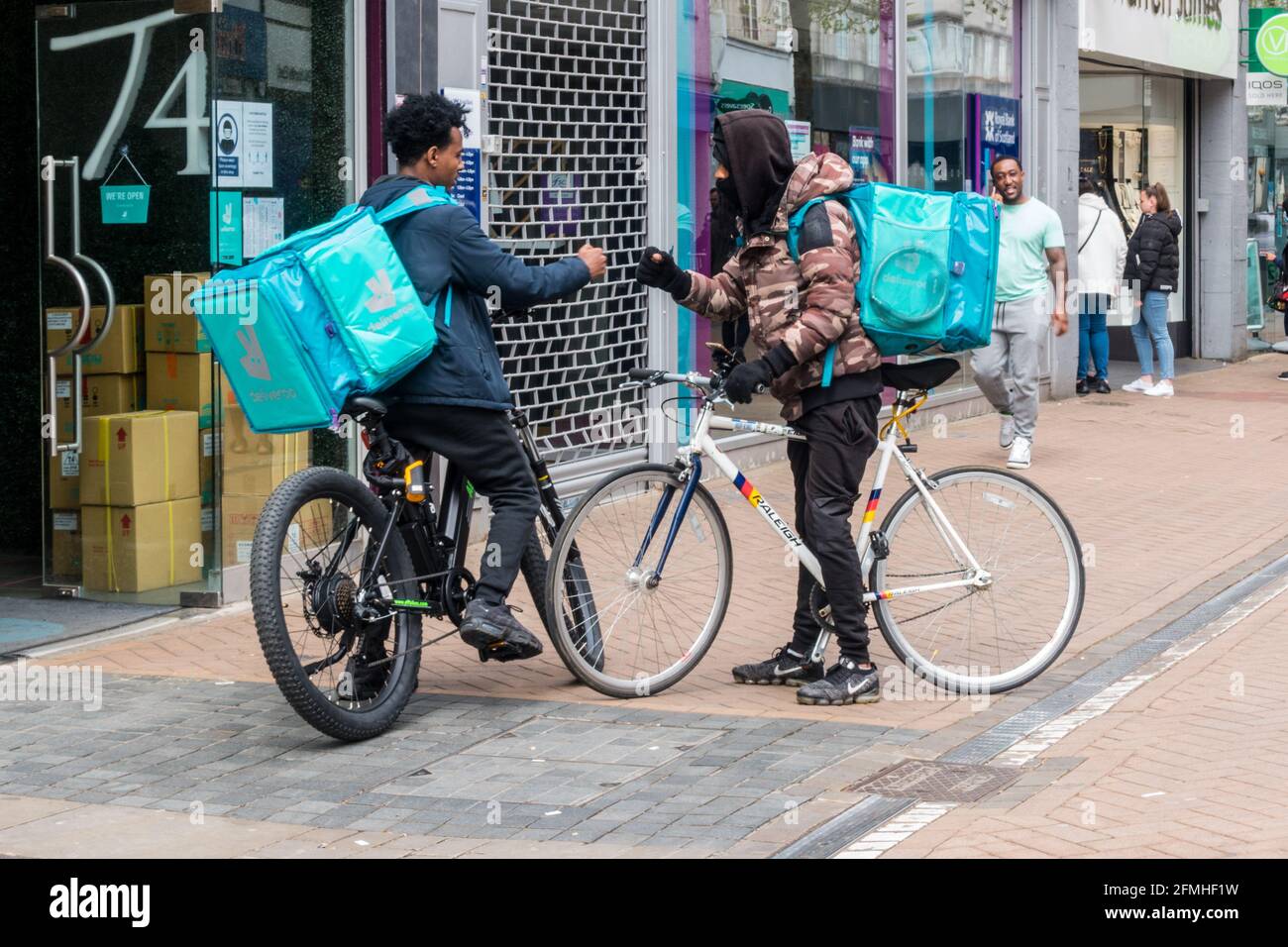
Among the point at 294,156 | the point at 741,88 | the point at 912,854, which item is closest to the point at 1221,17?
the point at 741,88

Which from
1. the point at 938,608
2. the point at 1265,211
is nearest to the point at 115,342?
the point at 938,608

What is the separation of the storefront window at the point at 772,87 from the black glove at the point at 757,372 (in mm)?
3378

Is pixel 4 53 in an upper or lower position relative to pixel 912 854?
upper

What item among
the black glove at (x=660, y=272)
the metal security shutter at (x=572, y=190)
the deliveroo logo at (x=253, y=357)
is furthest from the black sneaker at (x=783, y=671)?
the metal security shutter at (x=572, y=190)

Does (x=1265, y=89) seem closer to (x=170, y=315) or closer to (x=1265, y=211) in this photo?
(x=1265, y=211)

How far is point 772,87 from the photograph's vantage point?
12.9 meters

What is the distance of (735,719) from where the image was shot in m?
6.17

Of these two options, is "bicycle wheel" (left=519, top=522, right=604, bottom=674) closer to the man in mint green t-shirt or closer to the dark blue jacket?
the dark blue jacket

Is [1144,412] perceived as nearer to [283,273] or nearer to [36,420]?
[36,420]

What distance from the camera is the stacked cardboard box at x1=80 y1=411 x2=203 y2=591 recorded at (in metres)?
8.21

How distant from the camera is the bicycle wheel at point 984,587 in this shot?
6.49 metres

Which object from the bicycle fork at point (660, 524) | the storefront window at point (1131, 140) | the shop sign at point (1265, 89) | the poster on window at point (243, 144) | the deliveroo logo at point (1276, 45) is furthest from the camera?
the shop sign at point (1265, 89)

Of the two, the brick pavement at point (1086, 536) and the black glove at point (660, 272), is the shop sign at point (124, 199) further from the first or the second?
the black glove at point (660, 272)
